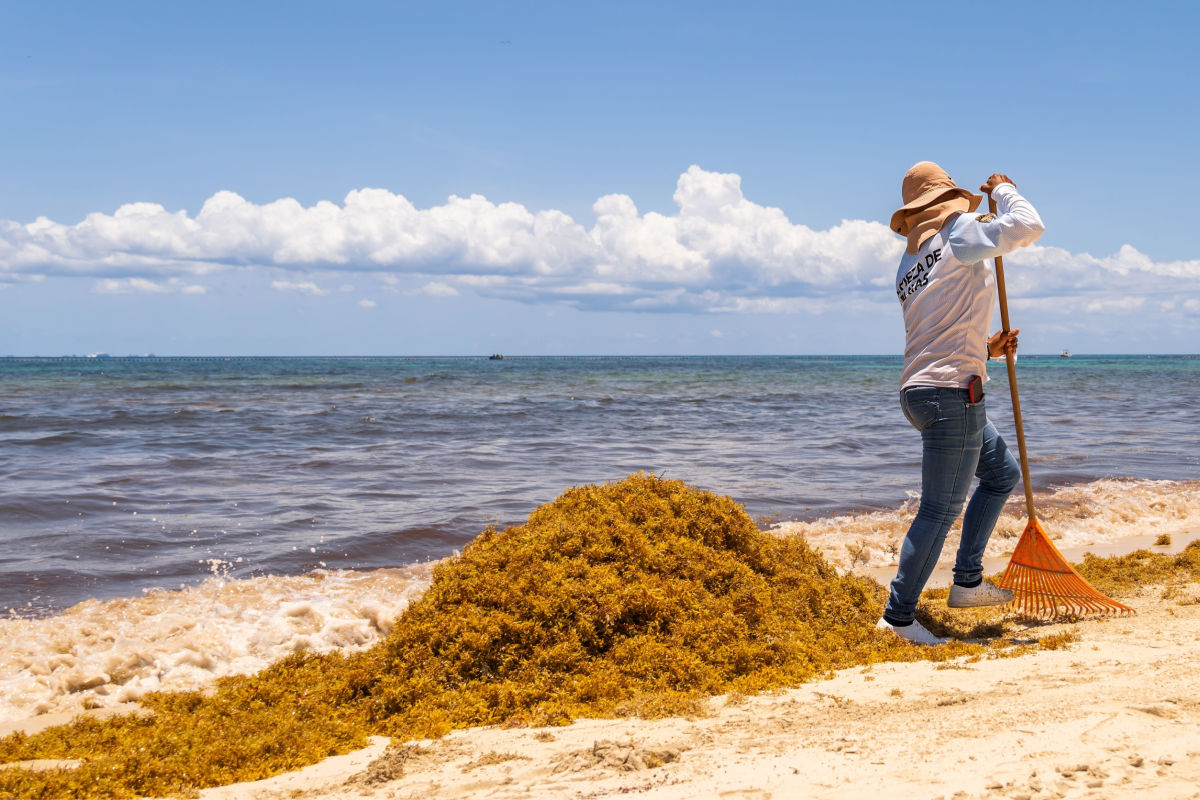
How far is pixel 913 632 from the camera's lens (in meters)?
3.80

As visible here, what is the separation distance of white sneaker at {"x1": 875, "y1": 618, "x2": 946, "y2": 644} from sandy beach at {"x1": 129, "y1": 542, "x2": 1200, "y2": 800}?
51 centimetres

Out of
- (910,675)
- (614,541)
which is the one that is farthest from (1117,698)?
(614,541)

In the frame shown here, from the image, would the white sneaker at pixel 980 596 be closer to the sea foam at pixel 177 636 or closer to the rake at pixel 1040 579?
the rake at pixel 1040 579

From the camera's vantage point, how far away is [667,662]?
3279 mm

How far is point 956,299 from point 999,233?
337 mm

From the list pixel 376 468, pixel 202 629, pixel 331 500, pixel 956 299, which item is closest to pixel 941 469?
pixel 956 299

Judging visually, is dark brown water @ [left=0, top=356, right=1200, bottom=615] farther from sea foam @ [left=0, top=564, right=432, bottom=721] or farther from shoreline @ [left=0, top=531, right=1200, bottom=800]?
shoreline @ [left=0, top=531, right=1200, bottom=800]

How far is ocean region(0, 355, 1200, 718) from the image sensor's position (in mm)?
4406

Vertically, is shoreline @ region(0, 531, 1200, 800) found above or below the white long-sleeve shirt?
below

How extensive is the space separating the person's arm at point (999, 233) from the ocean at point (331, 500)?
338 centimetres

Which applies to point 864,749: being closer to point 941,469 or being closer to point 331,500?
point 941,469

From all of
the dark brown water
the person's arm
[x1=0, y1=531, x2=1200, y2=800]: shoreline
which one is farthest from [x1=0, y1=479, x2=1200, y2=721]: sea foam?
the person's arm

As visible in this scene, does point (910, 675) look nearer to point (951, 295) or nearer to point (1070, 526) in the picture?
point (951, 295)

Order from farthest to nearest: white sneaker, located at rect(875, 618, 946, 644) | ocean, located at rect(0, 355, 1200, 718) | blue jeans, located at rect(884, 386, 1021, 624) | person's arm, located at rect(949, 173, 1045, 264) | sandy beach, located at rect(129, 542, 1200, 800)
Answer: ocean, located at rect(0, 355, 1200, 718) → white sneaker, located at rect(875, 618, 946, 644) → blue jeans, located at rect(884, 386, 1021, 624) → person's arm, located at rect(949, 173, 1045, 264) → sandy beach, located at rect(129, 542, 1200, 800)
